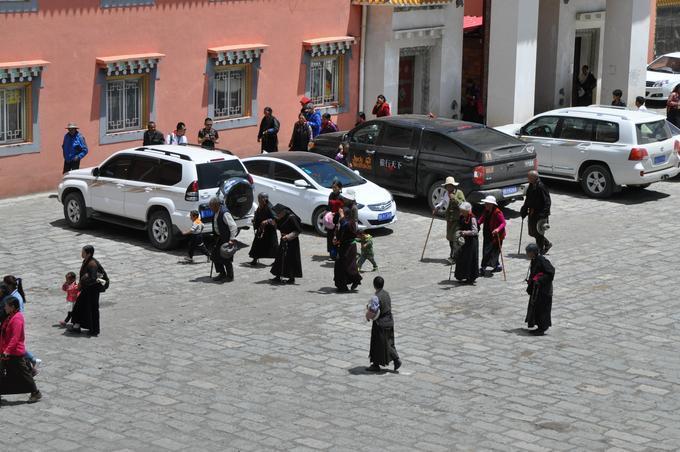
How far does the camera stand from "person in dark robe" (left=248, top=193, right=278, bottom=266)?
21.1 m

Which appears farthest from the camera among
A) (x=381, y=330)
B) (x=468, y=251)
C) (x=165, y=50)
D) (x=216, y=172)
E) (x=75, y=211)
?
(x=165, y=50)

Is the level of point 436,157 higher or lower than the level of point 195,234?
higher

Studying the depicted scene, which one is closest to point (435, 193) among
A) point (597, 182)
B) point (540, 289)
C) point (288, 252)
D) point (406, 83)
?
point (597, 182)

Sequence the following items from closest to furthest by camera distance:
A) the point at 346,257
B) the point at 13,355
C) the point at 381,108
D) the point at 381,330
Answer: the point at 13,355 < the point at 381,330 < the point at 346,257 < the point at 381,108

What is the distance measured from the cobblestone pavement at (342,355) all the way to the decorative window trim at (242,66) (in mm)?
5711

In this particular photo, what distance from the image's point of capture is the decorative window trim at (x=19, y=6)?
24391mm

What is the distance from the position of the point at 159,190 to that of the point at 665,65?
23.9 metres

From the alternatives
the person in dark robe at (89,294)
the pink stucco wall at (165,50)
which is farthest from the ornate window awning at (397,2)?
the person in dark robe at (89,294)

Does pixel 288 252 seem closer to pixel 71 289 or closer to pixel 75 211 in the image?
pixel 71 289

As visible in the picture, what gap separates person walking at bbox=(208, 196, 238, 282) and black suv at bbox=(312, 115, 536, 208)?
5851 mm

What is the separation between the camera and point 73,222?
2342 cm

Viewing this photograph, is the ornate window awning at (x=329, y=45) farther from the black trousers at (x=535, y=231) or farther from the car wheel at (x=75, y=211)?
the black trousers at (x=535, y=231)

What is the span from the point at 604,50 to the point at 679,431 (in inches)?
950

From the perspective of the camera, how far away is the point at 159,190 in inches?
872
